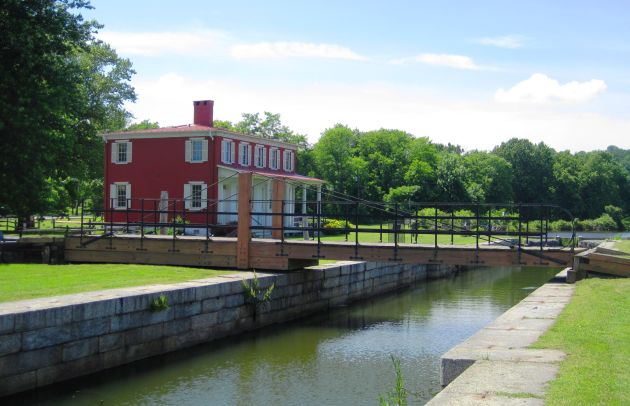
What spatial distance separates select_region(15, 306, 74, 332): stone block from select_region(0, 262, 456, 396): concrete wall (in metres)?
0.02

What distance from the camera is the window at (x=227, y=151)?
124 feet

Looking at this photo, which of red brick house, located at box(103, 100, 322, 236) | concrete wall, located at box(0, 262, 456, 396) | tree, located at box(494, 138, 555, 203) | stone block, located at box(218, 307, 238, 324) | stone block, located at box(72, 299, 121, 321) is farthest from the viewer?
tree, located at box(494, 138, 555, 203)

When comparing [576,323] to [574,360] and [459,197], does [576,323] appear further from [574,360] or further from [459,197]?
[459,197]

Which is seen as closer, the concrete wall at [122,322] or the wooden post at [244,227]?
the concrete wall at [122,322]

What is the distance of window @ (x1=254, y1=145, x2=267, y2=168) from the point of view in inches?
1610

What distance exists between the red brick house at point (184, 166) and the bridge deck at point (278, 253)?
11219 mm

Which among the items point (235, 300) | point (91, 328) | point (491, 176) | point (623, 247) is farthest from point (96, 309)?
point (491, 176)

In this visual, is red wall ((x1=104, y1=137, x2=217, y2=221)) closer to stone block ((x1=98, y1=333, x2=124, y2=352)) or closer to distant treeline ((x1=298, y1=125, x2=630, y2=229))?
stone block ((x1=98, y1=333, x2=124, y2=352))

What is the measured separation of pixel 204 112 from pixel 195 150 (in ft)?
11.5

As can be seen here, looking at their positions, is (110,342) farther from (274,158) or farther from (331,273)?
(274,158)

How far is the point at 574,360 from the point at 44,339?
8.63 metres

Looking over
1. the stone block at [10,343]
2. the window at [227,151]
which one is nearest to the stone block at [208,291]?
the stone block at [10,343]

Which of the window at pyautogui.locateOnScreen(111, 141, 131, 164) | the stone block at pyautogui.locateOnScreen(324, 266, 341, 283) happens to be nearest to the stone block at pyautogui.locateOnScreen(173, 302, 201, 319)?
the stone block at pyautogui.locateOnScreen(324, 266, 341, 283)

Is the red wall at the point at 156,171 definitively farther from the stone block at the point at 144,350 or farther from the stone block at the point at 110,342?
the stone block at the point at 110,342
